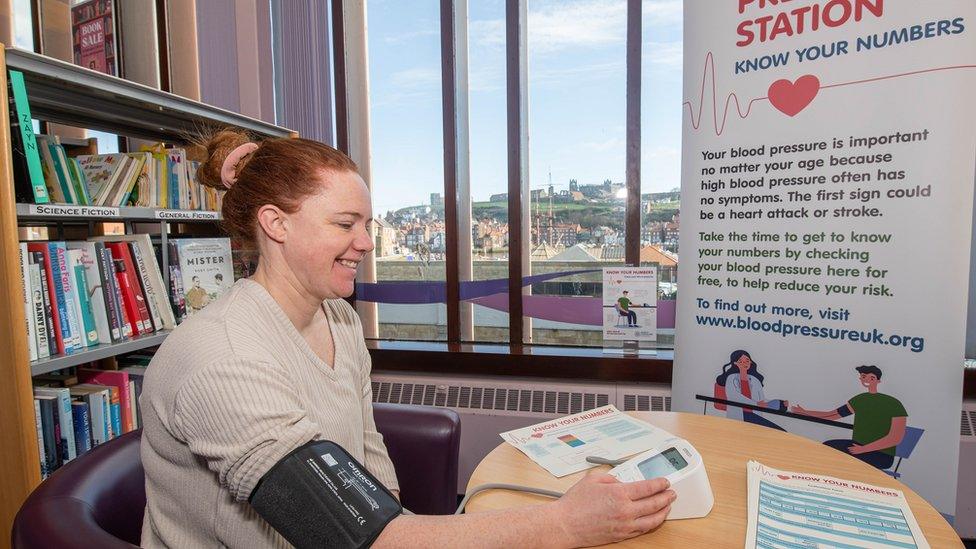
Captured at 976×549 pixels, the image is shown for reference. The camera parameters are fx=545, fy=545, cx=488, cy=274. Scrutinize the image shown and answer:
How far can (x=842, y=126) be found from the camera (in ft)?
5.56

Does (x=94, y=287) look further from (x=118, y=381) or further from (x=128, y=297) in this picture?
(x=118, y=381)

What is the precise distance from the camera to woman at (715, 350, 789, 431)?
1.88 m

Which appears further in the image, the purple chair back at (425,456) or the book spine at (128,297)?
the book spine at (128,297)

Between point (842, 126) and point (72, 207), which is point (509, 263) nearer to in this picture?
point (842, 126)

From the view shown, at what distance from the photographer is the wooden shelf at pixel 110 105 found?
147 cm

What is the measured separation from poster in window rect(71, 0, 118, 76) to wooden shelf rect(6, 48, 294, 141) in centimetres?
77

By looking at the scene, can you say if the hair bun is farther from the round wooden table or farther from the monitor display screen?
the monitor display screen

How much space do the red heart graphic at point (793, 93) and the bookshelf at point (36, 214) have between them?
2.01 m

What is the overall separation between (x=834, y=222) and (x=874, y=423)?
2.08 ft

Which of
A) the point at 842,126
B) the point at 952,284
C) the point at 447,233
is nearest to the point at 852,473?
the point at 952,284

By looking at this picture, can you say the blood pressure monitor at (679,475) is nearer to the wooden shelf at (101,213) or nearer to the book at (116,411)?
the wooden shelf at (101,213)

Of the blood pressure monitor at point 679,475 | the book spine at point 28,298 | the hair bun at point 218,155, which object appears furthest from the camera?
the book spine at point 28,298

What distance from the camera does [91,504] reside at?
94 centimetres

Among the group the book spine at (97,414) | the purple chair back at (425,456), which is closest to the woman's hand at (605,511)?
the purple chair back at (425,456)
